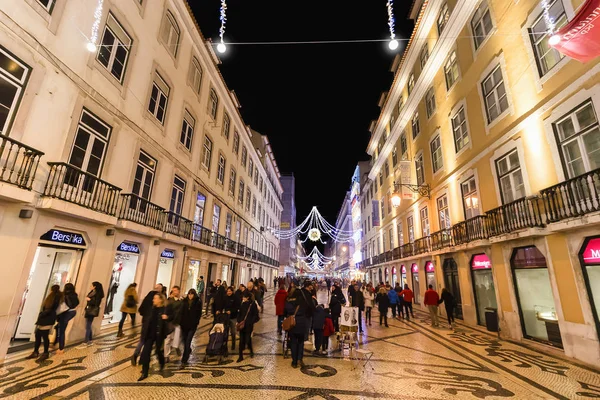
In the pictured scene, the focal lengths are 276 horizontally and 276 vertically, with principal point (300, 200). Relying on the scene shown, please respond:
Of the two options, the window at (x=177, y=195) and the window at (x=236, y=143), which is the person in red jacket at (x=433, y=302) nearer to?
the window at (x=177, y=195)

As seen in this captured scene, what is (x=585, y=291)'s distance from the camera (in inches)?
279

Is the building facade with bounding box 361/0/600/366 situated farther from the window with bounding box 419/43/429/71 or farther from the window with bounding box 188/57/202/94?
the window with bounding box 188/57/202/94

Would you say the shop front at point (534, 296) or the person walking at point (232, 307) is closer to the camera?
the person walking at point (232, 307)

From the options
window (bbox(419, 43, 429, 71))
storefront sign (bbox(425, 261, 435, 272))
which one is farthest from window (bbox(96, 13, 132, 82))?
storefront sign (bbox(425, 261, 435, 272))

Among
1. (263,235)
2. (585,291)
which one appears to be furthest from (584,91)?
(263,235)

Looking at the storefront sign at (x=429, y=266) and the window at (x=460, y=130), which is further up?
the window at (x=460, y=130)

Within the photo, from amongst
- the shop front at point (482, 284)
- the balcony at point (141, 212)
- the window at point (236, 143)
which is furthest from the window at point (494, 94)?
the window at point (236, 143)

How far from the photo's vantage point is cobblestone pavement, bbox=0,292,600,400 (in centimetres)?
482

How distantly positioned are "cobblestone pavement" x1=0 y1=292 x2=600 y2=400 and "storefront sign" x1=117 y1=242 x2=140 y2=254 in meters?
2.98

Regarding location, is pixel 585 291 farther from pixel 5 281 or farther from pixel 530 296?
pixel 5 281

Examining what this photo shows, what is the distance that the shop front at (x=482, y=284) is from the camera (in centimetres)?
1109

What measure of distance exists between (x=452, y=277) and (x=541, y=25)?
10733 millimetres

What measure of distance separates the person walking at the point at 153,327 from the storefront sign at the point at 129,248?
500 centimetres

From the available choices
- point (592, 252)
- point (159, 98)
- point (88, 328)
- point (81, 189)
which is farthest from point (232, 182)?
point (592, 252)
